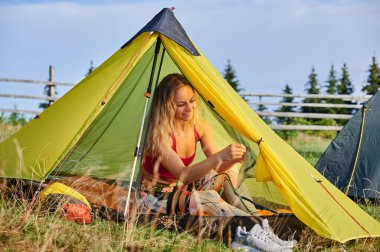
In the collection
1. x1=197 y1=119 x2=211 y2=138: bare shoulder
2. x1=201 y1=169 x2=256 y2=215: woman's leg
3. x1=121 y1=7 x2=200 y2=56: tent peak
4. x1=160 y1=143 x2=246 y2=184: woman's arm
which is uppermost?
x1=121 y1=7 x2=200 y2=56: tent peak

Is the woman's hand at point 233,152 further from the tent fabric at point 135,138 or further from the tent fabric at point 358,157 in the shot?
the tent fabric at point 358,157

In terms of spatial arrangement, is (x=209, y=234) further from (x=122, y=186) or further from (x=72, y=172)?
(x=72, y=172)

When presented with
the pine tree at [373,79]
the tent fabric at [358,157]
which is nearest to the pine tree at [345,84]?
the pine tree at [373,79]

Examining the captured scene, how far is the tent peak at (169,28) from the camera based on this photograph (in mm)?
3832

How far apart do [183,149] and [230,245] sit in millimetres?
963

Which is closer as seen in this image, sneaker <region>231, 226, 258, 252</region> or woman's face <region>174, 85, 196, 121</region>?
sneaker <region>231, 226, 258, 252</region>

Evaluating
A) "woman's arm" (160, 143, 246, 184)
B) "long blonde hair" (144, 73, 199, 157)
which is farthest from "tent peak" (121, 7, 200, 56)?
"woman's arm" (160, 143, 246, 184)

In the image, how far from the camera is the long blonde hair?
13.1ft

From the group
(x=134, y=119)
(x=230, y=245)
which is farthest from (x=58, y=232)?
(x=134, y=119)

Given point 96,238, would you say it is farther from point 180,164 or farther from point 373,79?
point 373,79

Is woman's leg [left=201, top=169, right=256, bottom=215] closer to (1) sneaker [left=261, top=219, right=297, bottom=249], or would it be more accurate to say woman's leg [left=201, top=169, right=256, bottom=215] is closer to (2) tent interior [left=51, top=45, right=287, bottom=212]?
(2) tent interior [left=51, top=45, right=287, bottom=212]

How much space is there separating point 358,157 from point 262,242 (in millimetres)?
2543

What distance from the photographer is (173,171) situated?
152 inches

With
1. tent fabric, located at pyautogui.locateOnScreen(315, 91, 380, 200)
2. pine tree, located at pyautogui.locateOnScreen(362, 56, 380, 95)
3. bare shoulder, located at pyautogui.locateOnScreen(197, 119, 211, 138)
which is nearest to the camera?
bare shoulder, located at pyautogui.locateOnScreen(197, 119, 211, 138)
